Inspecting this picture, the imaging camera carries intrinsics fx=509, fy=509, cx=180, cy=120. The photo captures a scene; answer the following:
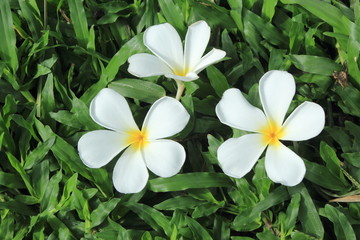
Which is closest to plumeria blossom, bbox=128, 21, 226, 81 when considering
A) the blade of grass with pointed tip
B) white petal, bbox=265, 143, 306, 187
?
white petal, bbox=265, 143, 306, 187

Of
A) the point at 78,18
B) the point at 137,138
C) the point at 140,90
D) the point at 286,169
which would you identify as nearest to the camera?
the point at 286,169

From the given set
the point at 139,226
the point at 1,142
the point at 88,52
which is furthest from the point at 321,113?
the point at 1,142

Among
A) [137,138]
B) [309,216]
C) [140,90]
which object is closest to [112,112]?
[137,138]

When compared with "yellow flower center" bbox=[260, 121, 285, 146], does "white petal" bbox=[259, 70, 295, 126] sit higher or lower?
higher

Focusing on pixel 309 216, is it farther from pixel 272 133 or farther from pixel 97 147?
pixel 97 147

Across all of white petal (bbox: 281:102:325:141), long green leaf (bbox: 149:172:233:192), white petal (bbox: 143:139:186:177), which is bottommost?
long green leaf (bbox: 149:172:233:192)

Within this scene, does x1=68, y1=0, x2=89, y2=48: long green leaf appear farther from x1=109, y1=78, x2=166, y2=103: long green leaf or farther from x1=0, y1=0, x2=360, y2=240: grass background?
x1=109, y1=78, x2=166, y2=103: long green leaf

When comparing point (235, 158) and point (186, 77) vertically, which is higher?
point (186, 77)
